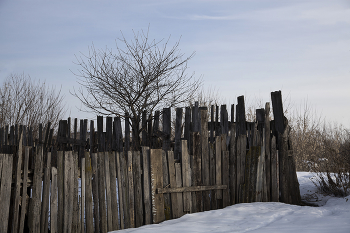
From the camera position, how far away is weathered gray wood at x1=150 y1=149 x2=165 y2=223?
4.63m

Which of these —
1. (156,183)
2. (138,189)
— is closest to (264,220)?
(156,183)

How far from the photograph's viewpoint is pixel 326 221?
4285 millimetres

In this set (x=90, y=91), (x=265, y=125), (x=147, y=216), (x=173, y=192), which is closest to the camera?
(x=147, y=216)

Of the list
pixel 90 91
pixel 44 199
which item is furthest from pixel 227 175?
pixel 90 91

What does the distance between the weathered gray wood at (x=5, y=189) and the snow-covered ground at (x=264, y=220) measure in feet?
5.00

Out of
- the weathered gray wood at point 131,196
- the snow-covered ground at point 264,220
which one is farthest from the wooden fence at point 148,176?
the snow-covered ground at point 264,220

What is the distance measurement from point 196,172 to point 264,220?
134cm

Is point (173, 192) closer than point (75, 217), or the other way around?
point (75, 217)

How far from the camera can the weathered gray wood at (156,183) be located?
15.2ft

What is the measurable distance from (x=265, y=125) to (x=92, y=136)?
4291 mm

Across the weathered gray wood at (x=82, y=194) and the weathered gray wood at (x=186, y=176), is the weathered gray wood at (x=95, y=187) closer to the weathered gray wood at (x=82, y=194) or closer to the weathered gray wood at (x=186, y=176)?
the weathered gray wood at (x=82, y=194)

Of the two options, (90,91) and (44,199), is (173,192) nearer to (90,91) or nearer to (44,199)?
(44,199)

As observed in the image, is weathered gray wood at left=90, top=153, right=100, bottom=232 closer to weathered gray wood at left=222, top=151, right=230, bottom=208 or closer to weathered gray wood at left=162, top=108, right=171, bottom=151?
weathered gray wood at left=222, top=151, right=230, bottom=208

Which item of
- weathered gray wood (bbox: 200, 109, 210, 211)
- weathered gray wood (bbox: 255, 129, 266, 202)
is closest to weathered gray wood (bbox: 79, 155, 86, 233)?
weathered gray wood (bbox: 200, 109, 210, 211)
